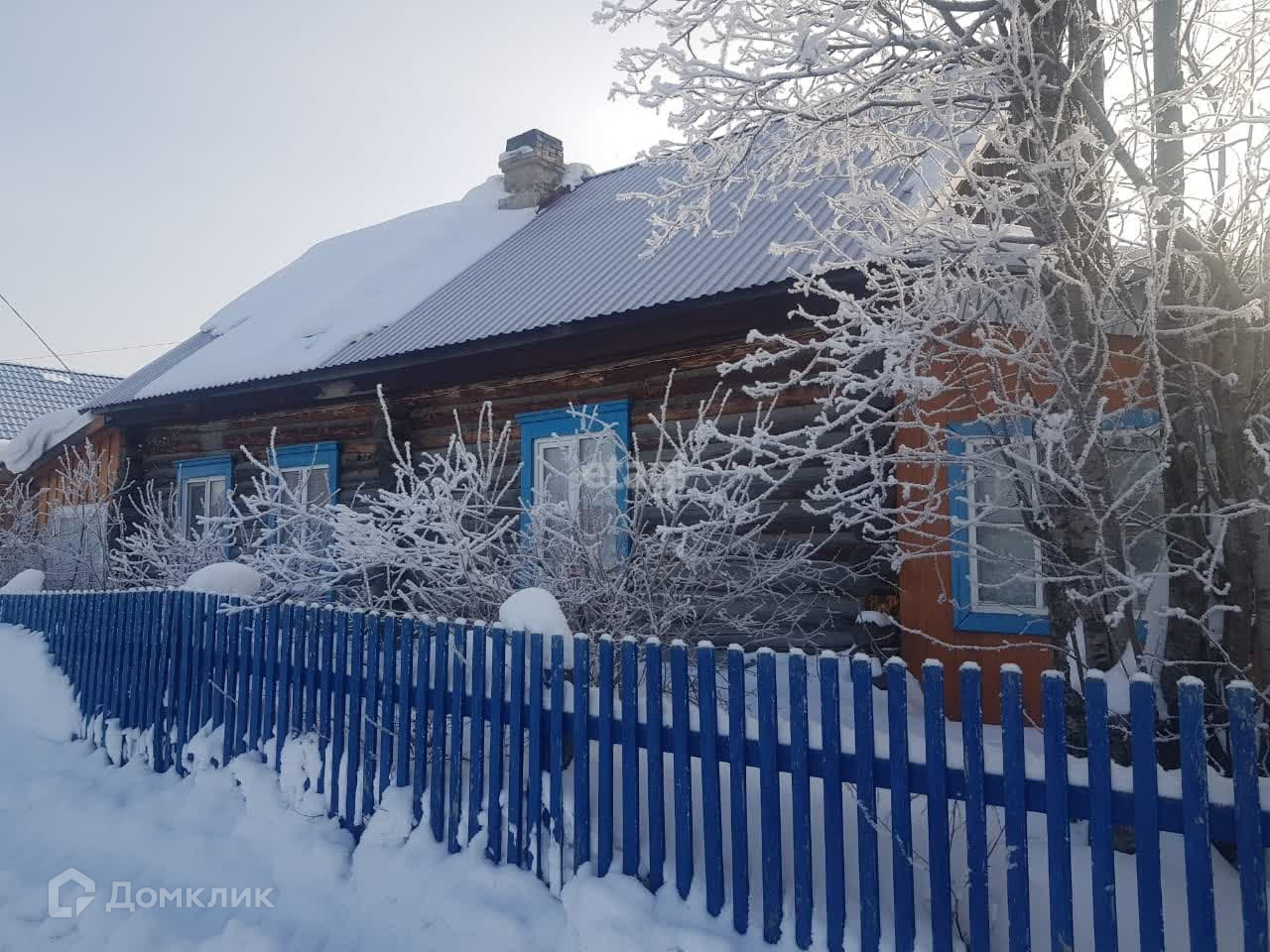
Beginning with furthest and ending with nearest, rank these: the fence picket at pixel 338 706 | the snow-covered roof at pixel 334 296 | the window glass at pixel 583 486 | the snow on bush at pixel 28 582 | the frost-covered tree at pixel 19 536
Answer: the frost-covered tree at pixel 19 536 < the snow on bush at pixel 28 582 < the snow-covered roof at pixel 334 296 < the window glass at pixel 583 486 < the fence picket at pixel 338 706

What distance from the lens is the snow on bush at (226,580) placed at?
247 inches

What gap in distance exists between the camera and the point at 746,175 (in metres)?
4.70

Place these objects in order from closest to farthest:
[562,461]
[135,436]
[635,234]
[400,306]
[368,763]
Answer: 1. [368,763]
2. [562,461]
3. [635,234]
4. [400,306]
5. [135,436]

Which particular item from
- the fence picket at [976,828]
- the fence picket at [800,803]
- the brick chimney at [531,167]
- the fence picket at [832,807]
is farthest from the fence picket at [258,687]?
the brick chimney at [531,167]

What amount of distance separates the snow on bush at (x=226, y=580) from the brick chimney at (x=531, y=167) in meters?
7.50

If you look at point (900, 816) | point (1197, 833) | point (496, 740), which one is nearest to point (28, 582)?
point (496, 740)

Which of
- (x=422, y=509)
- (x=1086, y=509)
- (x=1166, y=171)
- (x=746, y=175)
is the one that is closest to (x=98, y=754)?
(x=422, y=509)

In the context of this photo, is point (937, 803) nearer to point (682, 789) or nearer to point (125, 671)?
point (682, 789)

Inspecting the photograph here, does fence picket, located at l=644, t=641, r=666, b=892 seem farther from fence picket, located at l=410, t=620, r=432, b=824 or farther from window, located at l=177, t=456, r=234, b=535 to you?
window, located at l=177, t=456, r=234, b=535

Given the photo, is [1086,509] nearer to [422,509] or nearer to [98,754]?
[422,509]

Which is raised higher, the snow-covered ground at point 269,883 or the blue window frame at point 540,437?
the blue window frame at point 540,437

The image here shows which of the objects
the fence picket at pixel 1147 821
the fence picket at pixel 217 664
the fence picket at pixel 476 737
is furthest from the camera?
the fence picket at pixel 217 664

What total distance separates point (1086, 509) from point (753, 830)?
1991 millimetres

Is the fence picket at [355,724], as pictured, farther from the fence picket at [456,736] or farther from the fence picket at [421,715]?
the fence picket at [456,736]
